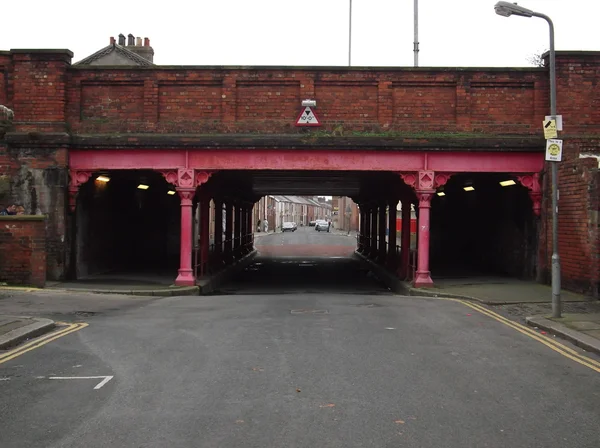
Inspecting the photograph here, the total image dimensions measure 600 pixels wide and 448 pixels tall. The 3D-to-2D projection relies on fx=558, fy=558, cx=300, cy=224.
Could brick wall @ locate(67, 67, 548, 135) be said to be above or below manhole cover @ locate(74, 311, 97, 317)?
above

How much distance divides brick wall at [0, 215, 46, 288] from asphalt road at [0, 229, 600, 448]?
548cm

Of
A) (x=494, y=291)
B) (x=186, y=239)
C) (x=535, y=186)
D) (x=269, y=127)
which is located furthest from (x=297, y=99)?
(x=494, y=291)

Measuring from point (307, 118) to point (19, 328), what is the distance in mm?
9921

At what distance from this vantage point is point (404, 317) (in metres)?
11.0

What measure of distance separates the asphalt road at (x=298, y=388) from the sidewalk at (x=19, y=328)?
23.7 inches

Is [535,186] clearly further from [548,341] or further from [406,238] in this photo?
[548,341]

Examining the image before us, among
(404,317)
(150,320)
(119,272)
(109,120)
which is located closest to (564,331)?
(404,317)

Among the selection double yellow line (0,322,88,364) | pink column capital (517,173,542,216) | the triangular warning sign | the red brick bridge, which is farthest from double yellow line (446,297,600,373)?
double yellow line (0,322,88,364)

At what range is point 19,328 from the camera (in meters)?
9.00

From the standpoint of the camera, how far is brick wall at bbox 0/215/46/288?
47.5 ft

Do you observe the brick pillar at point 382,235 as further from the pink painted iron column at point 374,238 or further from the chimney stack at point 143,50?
the chimney stack at point 143,50

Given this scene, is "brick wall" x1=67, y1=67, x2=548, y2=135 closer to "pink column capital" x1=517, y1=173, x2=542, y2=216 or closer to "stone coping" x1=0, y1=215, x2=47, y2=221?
"pink column capital" x1=517, y1=173, x2=542, y2=216

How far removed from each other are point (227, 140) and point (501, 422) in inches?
485

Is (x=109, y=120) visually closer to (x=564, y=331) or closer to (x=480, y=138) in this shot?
(x=480, y=138)
